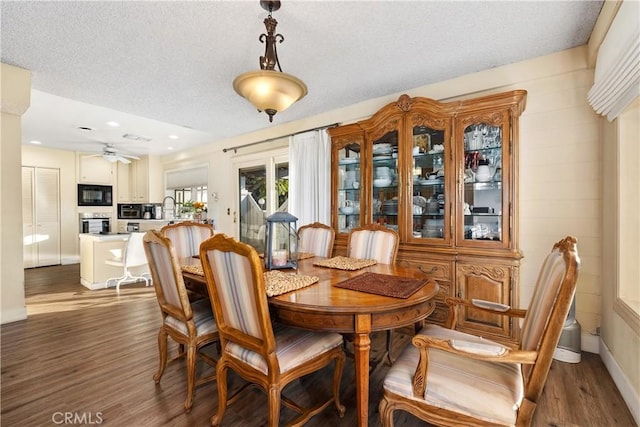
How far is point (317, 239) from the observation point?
290cm

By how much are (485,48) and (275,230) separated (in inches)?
87.6

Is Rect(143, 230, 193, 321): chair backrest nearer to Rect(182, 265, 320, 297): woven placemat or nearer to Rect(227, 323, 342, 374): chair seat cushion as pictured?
Rect(182, 265, 320, 297): woven placemat

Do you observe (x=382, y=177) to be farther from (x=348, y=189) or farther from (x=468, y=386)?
(x=468, y=386)

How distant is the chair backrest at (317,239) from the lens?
283 centimetres

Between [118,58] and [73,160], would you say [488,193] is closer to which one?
[118,58]

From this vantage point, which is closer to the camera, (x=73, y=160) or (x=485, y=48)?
(x=485, y=48)

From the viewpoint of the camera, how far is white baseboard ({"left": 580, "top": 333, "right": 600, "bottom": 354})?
7.52 feet

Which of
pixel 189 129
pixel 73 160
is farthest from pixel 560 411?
pixel 73 160

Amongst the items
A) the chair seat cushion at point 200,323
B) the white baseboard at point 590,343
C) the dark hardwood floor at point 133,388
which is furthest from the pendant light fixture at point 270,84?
the white baseboard at point 590,343

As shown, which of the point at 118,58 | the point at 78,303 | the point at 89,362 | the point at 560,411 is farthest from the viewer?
the point at 78,303

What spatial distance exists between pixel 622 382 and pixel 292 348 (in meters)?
2.08

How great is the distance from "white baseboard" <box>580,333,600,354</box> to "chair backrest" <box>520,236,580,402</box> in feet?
5.60

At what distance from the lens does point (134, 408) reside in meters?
1.73

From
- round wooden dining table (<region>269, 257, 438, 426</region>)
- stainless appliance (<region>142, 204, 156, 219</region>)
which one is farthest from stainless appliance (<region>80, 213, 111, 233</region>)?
round wooden dining table (<region>269, 257, 438, 426</region>)
